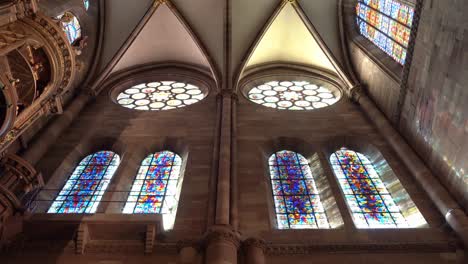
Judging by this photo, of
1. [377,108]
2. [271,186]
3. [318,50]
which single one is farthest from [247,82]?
[271,186]

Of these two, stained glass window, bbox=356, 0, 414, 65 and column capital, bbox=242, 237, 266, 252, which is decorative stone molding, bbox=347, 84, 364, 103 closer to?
stained glass window, bbox=356, 0, 414, 65

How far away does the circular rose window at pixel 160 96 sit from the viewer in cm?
1464

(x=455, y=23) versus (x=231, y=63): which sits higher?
(x=231, y=63)

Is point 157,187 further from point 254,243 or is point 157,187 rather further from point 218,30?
point 218,30

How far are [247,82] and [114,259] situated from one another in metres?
9.44

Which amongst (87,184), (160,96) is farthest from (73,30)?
(87,184)

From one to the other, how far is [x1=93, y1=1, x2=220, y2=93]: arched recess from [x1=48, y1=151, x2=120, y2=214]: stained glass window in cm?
462

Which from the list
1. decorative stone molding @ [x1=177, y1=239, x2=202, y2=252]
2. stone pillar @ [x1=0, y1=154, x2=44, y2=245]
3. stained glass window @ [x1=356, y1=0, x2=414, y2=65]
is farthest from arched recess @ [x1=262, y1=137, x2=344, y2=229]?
stone pillar @ [x1=0, y1=154, x2=44, y2=245]

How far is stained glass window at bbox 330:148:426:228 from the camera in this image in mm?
9344

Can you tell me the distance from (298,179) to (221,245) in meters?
3.86

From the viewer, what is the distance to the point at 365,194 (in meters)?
10.2

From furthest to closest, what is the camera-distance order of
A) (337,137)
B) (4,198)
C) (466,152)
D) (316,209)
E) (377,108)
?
1. (377,108)
2. (337,137)
3. (316,209)
4. (466,152)
5. (4,198)

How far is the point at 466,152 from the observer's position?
852 centimetres

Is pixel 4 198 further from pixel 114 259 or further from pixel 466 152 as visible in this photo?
pixel 466 152
